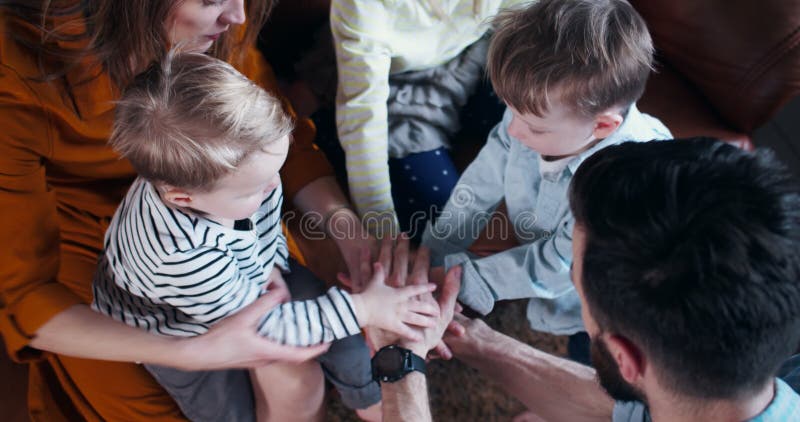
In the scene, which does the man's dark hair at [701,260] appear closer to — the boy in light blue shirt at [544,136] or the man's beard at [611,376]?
the man's beard at [611,376]

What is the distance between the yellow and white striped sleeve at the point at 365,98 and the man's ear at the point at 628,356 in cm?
66

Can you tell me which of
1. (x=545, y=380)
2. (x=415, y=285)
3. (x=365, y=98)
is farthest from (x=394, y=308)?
(x=365, y=98)

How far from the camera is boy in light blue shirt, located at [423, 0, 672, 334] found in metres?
0.99

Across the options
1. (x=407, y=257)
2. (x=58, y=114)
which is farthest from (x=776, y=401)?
(x=58, y=114)

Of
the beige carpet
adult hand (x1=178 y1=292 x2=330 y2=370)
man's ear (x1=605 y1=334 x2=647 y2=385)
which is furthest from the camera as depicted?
the beige carpet

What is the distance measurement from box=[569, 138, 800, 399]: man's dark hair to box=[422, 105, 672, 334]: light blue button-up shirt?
38 centimetres

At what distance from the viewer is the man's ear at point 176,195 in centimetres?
91

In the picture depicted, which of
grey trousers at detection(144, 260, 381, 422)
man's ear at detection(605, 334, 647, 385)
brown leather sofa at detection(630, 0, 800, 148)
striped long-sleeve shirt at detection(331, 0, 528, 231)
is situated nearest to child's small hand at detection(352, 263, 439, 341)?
grey trousers at detection(144, 260, 381, 422)

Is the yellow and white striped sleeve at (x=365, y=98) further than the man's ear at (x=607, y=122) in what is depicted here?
Yes

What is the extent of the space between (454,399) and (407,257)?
0.45 metres

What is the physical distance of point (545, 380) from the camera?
47.3 inches

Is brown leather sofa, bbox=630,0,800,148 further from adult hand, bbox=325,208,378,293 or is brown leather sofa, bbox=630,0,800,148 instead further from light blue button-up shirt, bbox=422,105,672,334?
adult hand, bbox=325,208,378,293

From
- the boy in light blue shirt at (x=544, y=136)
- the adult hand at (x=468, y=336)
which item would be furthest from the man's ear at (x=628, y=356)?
the adult hand at (x=468, y=336)

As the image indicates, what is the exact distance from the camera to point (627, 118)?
110cm
